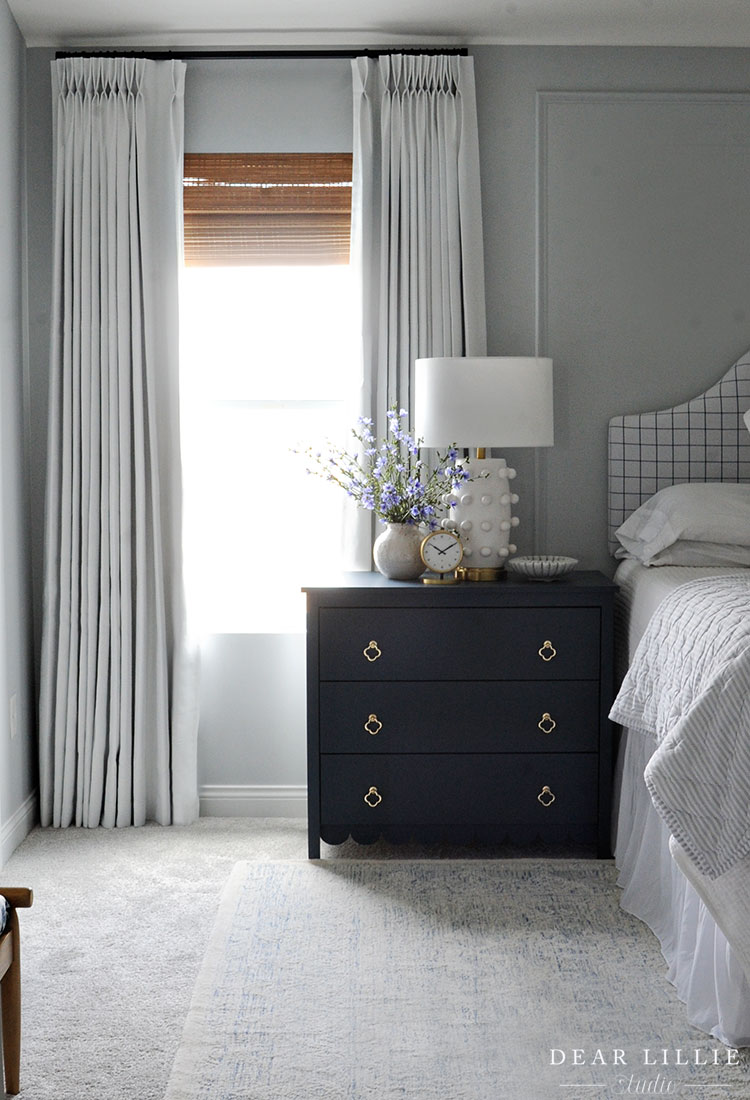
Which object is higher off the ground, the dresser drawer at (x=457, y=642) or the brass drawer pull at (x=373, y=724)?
the dresser drawer at (x=457, y=642)

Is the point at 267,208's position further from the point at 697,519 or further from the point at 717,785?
the point at 717,785

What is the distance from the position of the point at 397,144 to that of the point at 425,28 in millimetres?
370

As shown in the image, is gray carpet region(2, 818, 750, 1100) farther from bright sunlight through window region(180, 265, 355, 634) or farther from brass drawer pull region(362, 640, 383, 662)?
bright sunlight through window region(180, 265, 355, 634)

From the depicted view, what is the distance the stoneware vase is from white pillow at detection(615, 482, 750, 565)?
67 centimetres

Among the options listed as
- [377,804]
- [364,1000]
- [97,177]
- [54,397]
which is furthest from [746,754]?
[97,177]

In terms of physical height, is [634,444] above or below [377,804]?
above

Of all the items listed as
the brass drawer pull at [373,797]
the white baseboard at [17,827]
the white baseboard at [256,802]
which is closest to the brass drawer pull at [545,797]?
the brass drawer pull at [373,797]

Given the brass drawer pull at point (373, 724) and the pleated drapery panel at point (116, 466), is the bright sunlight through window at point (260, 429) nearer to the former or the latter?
the pleated drapery panel at point (116, 466)

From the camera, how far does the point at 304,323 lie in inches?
140

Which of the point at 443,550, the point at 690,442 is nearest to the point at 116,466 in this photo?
the point at 443,550

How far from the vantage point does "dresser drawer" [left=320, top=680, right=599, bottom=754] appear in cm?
308

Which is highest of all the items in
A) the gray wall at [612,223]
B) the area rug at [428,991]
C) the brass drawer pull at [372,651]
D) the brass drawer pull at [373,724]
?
the gray wall at [612,223]

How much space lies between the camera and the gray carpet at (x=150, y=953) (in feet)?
6.98

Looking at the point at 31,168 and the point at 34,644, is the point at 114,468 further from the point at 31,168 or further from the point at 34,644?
the point at 31,168
